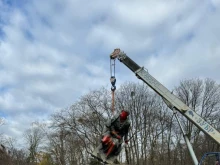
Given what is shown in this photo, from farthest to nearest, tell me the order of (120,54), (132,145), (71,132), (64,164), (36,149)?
(36,149) → (64,164) → (71,132) → (132,145) → (120,54)

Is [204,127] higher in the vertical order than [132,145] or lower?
lower

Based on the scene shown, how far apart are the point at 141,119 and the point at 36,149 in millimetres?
29719

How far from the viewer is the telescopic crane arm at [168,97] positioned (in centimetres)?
964

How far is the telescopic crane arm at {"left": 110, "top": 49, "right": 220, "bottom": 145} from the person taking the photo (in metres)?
9.64

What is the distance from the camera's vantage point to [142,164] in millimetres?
37438

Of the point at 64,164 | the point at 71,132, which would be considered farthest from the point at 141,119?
the point at 64,164

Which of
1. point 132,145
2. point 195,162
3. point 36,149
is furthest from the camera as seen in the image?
point 36,149

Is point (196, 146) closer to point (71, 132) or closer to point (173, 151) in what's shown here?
point (173, 151)

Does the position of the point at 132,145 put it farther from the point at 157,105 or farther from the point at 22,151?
the point at 22,151

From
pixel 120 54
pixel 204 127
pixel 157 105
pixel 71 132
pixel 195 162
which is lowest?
pixel 195 162

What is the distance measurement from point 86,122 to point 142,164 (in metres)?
9.67

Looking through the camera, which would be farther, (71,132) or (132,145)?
(71,132)

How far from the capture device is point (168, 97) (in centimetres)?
1041

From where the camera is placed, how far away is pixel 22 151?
58.9m
